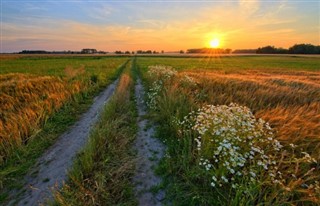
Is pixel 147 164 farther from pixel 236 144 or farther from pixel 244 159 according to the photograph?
pixel 244 159

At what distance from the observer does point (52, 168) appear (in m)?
5.02

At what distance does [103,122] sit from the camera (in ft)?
23.6

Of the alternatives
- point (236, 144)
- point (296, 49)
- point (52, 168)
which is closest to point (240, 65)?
point (236, 144)

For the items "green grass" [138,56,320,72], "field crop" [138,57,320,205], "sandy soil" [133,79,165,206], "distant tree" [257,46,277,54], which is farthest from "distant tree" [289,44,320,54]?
"sandy soil" [133,79,165,206]

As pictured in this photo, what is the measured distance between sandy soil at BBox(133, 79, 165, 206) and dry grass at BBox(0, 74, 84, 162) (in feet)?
12.2

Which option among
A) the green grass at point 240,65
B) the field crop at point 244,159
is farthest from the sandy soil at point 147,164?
the green grass at point 240,65

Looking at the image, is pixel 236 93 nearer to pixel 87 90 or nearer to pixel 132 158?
pixel 132 158

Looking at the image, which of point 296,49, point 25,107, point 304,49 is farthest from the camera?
point 296,49

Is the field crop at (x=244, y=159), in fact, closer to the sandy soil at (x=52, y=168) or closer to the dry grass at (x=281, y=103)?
the dry grass at (x=281, y=103)

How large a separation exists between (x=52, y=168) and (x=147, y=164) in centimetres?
246

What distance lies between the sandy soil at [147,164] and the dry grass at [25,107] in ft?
12.2

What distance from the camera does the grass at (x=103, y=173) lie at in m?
3.76

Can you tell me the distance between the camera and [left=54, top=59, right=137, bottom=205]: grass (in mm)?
3761

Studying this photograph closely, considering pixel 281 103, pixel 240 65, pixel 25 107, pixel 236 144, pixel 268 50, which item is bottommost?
pixel 240 65
